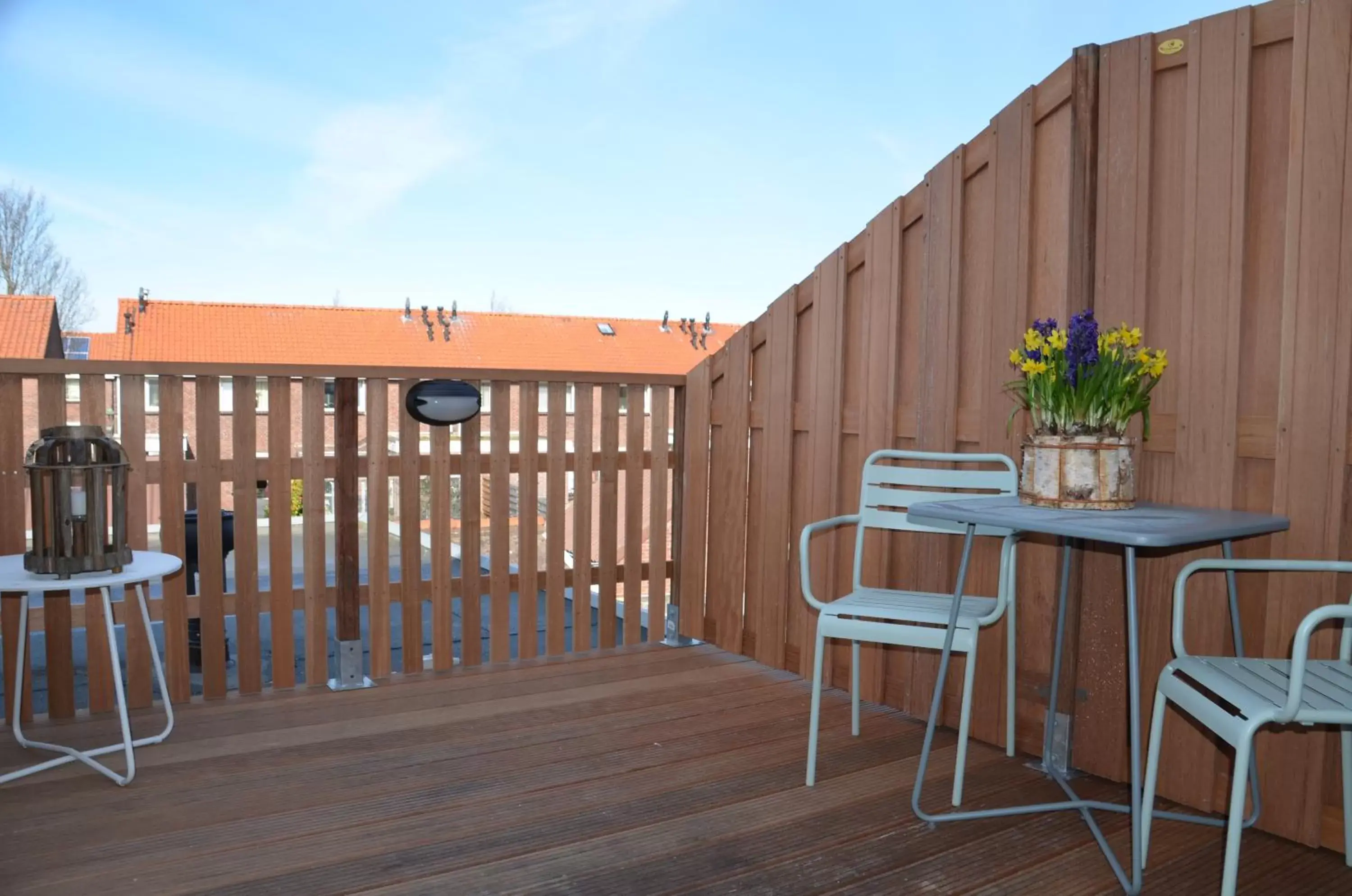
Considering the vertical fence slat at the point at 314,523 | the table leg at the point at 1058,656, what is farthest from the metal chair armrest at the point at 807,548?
the vertical fence slat at the point at 314,523

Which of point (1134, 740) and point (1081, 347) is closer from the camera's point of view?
point (1134, 740)

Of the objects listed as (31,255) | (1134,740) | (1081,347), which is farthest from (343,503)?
(31,255)

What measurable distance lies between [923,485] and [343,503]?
6.24 ft

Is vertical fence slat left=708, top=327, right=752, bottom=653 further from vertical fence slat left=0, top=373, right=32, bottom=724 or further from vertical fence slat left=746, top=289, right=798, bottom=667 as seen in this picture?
vertical fence slat left=0, top=373, right=32, bottom=724

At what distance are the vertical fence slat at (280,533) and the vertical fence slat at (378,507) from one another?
258mm

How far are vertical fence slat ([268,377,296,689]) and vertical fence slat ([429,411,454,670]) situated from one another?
47 centimetres

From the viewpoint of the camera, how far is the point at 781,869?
191 cm

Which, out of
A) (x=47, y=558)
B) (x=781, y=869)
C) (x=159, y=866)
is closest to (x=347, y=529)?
(x=47, y=558)

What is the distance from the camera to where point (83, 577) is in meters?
2.26

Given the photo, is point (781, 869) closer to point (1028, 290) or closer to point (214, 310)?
point (1028, 290)

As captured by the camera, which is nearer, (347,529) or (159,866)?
(159,866)

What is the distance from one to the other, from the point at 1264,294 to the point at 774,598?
6.21ft

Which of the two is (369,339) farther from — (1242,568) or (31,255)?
(1242,568)

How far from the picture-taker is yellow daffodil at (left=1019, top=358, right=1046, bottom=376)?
2096 millimetres
